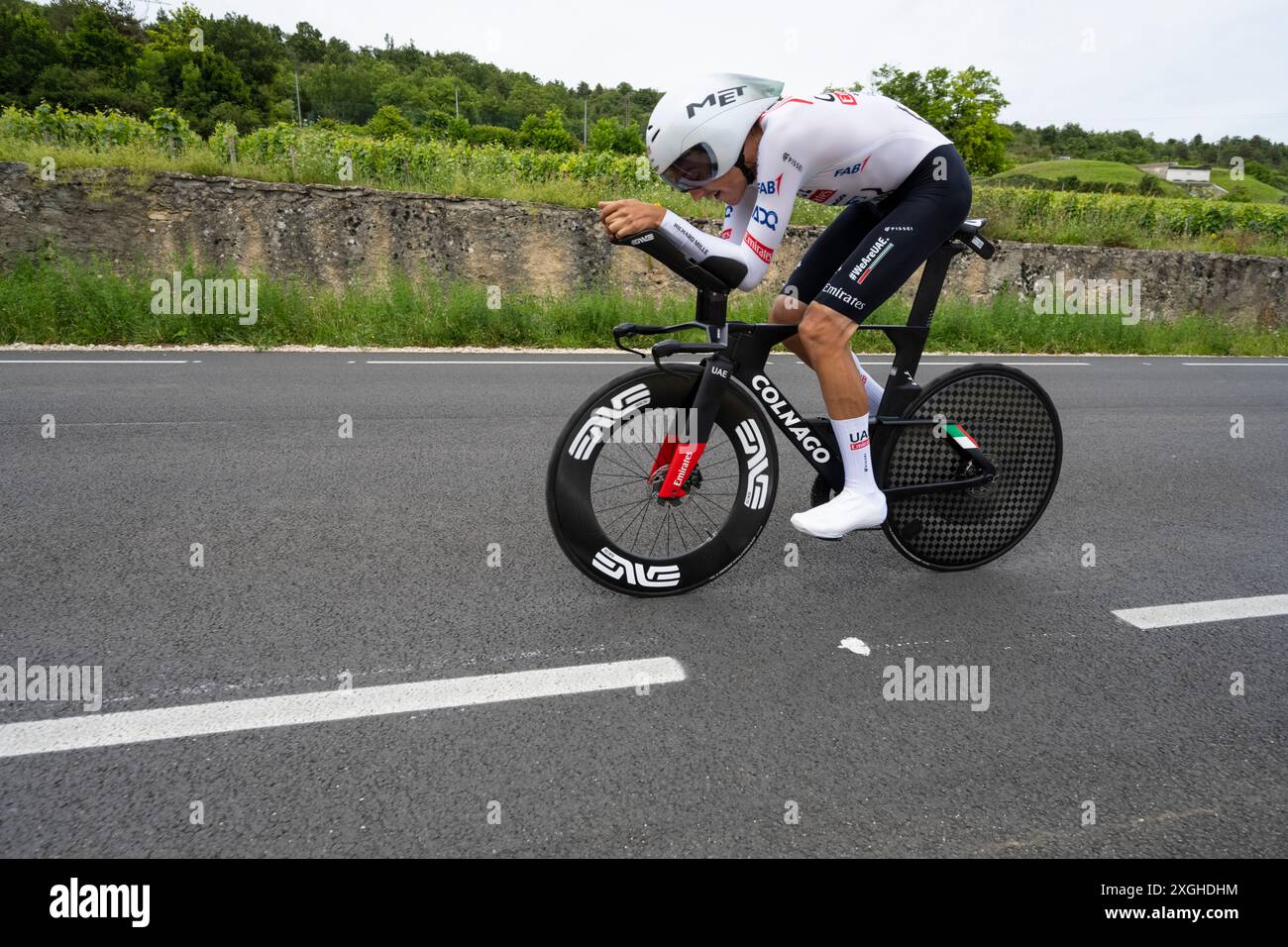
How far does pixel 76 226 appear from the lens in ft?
39.2

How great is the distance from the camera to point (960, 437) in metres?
3.31

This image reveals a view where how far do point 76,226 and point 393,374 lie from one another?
8.02 metres

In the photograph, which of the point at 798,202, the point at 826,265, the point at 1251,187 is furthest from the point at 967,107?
the point at 826,265

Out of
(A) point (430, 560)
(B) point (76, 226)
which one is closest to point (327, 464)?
(A) point (430, 560)

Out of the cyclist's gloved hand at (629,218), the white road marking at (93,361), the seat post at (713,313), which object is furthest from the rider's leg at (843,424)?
Answer: the white road marking at (93,361)

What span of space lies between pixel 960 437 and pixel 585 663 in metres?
1.85

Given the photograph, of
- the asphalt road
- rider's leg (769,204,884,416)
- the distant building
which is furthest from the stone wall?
the distant building

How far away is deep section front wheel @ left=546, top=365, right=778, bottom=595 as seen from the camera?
110 inches

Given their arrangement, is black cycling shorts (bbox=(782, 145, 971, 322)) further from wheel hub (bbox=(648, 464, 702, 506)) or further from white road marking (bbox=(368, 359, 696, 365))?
white road marking (bbox=(368, 359, 696, 365))

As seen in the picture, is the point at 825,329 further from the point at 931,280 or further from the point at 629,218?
the point at 629,218

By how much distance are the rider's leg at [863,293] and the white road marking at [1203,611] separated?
1.10 m

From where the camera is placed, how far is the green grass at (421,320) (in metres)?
9.29

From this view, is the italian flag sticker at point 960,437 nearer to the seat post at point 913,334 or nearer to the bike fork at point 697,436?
the seat post at point 913,334

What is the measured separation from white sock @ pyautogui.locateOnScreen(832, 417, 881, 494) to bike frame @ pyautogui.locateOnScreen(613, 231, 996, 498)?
0.06m
